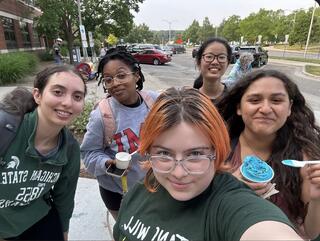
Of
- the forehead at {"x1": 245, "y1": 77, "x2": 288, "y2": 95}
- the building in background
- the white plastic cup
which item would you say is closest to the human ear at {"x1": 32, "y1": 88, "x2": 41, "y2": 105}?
the white plastic cup

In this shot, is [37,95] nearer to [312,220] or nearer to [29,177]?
[29,177]

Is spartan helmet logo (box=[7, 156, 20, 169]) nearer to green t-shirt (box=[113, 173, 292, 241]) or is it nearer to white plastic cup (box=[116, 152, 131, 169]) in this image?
white plastic cup (box=[116, 152, 131, 169])

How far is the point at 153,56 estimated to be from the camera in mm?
24047

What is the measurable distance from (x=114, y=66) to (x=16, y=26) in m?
25.6

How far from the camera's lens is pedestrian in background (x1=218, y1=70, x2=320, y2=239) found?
59.1 inches

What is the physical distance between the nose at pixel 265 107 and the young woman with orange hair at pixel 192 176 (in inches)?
22.0

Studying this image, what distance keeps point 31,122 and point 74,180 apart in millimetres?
595

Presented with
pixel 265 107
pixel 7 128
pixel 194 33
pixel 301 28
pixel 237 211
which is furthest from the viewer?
pixel 194 33

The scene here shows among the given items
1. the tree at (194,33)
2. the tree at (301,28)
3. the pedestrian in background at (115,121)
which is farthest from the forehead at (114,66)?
the tree at (194,33)

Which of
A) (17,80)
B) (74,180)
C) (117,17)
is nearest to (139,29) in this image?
(117,17)

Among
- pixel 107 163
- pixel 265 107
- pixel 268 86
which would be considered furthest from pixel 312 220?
pixel 107 163

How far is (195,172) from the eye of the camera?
3.51 ft

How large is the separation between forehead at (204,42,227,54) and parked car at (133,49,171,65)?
2131 centimetres

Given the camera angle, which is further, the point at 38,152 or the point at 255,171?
the point at 38,152
